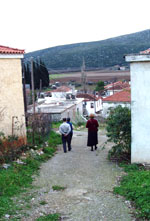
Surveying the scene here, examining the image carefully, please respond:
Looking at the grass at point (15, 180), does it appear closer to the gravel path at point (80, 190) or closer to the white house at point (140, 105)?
the gravel path at point (80, 190)

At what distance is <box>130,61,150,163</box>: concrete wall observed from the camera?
8445 mm

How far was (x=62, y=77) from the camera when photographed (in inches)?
3339

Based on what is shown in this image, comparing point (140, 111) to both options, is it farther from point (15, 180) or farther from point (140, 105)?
point (15, 180)

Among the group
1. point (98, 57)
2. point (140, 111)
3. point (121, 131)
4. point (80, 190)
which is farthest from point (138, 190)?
point (98, 57)

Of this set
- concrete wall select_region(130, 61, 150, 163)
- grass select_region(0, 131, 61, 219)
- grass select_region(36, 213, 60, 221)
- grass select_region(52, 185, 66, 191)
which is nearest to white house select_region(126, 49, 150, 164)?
concrete wall select_region(130, 61, 150, 163)

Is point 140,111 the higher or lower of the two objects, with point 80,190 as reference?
higher

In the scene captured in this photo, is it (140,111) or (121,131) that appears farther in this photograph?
(121,131)

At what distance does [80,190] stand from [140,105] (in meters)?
3.11

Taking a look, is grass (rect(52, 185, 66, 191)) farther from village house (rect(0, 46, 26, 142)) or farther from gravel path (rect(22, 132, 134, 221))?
village house (rect(0, 46, 26, 142))

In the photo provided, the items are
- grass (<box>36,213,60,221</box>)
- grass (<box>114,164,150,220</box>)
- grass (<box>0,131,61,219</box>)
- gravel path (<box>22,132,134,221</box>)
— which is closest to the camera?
grass (<box>36,213,60,221</box>)

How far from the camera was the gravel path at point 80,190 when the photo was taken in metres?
5.70

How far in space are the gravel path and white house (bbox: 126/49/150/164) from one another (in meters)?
0.89

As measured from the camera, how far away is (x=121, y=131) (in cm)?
961

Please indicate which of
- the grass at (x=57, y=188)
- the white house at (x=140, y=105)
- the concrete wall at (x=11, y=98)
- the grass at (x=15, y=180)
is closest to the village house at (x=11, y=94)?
the concrete wall at (x=11, y=98)
